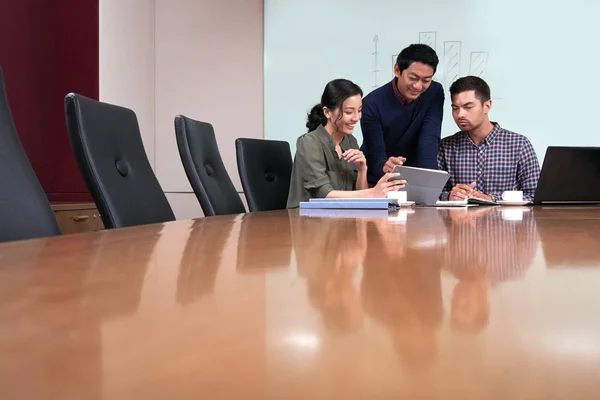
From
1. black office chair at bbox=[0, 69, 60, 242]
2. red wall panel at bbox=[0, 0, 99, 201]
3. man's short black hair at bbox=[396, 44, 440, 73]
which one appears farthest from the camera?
red wall panel at bbox=[0, 0, 99, 201]

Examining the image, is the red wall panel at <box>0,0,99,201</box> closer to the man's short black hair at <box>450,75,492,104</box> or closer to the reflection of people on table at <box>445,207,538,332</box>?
the man's short black hair at <box>450,75,492,104</box>

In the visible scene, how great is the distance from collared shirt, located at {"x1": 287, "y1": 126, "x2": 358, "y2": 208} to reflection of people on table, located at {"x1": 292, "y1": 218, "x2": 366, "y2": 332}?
1.52 meters

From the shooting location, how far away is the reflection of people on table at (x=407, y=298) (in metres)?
0.11

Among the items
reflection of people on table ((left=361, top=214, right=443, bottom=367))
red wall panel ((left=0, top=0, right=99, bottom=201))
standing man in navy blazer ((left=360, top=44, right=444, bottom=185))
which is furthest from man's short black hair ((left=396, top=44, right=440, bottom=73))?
reflection of people on table ((left=361, top=214, right=443, bottom=367))

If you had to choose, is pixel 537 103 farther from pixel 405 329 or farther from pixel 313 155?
pixel 405 329

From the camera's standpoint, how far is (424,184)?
161 centimetres

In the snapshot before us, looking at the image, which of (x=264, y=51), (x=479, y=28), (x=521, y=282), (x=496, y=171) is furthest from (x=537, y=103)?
(x=521, y=282)

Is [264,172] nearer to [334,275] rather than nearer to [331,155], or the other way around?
[331,155]

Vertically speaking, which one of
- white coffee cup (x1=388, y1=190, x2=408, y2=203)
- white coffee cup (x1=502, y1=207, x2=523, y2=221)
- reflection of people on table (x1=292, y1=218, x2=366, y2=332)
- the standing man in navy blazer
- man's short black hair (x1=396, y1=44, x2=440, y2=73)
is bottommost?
white coffee cup (x1=388, y1=190, x2=408, y2=203)

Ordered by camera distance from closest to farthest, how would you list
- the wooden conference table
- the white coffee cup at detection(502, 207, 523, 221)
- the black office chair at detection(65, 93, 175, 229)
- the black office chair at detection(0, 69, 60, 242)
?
the wooden conference table < the white coffee cup at detection(502, 207, 523, 221) < the black office chair at detection(0, 69, 60, 242) < the black office chair at detection(65, 93, 175, 229)

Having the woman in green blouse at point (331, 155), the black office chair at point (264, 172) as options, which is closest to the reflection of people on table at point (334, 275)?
the woman in green blouse at point (331, 155)

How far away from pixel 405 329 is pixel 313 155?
1.85 meters

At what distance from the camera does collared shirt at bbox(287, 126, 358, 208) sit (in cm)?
193

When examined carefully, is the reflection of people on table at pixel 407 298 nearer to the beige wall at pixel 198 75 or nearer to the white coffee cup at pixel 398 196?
the white coffee cup at pixel 398 196
